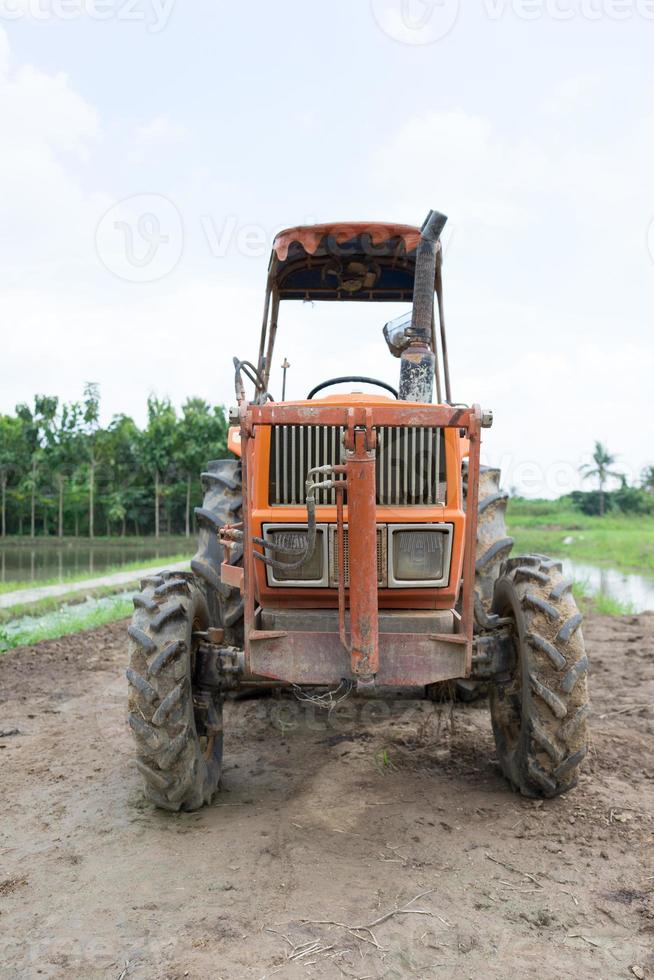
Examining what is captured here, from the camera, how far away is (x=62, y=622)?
36.5 feet

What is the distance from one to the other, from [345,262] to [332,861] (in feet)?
11.7

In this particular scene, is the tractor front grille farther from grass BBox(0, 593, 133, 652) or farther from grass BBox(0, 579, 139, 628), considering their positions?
grass BBox(0, 579, 139, 628)

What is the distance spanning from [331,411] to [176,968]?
2.06 meters

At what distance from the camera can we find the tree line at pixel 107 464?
3875 centimetres

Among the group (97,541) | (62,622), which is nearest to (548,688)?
(62,622)

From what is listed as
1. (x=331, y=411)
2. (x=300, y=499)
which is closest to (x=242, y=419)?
(x=331, y=411)

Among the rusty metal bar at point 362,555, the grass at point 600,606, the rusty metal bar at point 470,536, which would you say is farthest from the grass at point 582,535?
the rusty metal bar at point 362,555

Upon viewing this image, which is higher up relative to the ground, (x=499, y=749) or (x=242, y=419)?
(x=242, y=419)

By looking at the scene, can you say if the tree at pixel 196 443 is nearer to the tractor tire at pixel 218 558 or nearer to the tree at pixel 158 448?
the tree at pixel 158 448

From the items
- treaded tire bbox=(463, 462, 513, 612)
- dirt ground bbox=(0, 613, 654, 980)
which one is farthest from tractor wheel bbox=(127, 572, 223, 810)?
treaded tire bbox=(463, 462, 513, 612)

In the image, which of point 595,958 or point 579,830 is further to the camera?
point 579,830

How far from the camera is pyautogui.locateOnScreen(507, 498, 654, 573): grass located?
79.7 feet

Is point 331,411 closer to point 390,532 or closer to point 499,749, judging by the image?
point 390,532

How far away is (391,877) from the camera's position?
3178 mm
